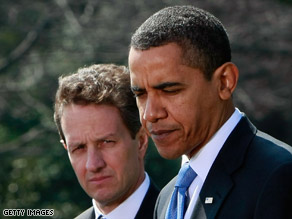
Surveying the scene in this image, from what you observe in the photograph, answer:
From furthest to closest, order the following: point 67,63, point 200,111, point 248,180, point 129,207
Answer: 1. point 67,63
2. point 129,207
3. point 200,111
4. point 248,180

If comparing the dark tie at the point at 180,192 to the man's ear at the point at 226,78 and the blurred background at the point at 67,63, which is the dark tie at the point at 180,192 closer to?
the man's ear at the point at 226,78

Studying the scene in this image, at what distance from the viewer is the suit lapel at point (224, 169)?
307cm

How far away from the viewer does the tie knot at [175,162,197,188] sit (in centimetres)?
328

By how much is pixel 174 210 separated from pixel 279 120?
25.2 ft

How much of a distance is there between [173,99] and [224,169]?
1.14ft

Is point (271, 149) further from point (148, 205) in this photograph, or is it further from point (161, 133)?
point (148, 205)

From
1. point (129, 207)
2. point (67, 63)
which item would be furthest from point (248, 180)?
point (67, 63)

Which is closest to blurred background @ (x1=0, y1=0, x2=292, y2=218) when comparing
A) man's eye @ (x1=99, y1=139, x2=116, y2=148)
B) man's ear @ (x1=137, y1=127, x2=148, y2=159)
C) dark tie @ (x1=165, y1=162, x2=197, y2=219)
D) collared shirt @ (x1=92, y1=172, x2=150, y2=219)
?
man's ear @ (x1=137, y1=127, x2=148, y2=159)

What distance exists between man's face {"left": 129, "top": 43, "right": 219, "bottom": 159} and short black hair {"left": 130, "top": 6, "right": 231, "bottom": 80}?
30 mm

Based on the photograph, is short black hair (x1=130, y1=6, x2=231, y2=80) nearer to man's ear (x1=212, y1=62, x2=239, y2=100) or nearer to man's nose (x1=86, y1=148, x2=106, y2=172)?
man's ear (x1=212, y1=62, x2=239, y2=100)

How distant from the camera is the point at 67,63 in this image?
1053cm

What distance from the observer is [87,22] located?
10977 millimetres

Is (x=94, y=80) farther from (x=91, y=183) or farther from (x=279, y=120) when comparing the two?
(x=279, y=120)

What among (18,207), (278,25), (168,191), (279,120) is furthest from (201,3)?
(168,191)
